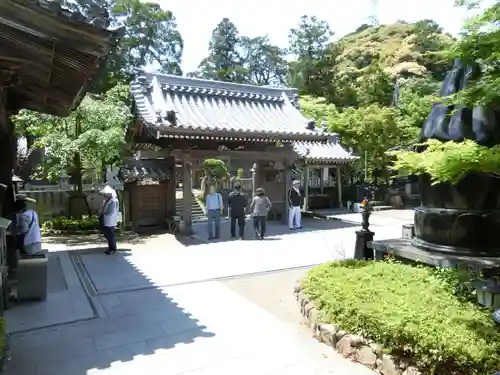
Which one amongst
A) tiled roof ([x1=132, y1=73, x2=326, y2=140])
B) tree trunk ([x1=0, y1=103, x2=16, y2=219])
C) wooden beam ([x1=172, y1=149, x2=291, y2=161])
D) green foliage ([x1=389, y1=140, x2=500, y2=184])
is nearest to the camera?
green foliage ([x1=389, y1=140, x2=500, y2=184])

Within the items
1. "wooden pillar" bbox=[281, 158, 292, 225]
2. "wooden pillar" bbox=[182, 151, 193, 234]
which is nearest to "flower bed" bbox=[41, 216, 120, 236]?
"wooden pillar" bbox=[182, 151, 193, 234]

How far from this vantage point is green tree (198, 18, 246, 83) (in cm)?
4269

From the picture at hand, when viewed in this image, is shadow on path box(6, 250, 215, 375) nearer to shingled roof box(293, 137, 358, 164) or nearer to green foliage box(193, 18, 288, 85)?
shingled roof box(293, 137, 358, 164)

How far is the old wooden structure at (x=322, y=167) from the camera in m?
19.8

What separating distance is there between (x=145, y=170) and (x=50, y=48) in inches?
370

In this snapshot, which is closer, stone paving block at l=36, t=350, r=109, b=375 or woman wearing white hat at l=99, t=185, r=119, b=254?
stone paving block at l=36, t=350, r=109, b=375

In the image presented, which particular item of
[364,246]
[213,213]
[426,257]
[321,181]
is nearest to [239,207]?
[213,213]

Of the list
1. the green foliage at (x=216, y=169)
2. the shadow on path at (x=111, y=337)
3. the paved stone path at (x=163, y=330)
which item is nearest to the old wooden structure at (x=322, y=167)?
the green foliage at (x=216, y=169)

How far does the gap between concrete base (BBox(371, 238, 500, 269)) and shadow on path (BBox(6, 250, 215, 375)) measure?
3.40m

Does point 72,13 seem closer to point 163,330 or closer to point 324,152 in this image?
point 163,330

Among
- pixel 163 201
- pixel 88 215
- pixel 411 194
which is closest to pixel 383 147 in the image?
pixel 411 194

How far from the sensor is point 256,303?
599 centimetres

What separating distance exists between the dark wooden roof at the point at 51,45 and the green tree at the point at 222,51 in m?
37.8

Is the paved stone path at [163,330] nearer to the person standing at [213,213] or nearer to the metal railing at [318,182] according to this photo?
the person standing at [213,213]
